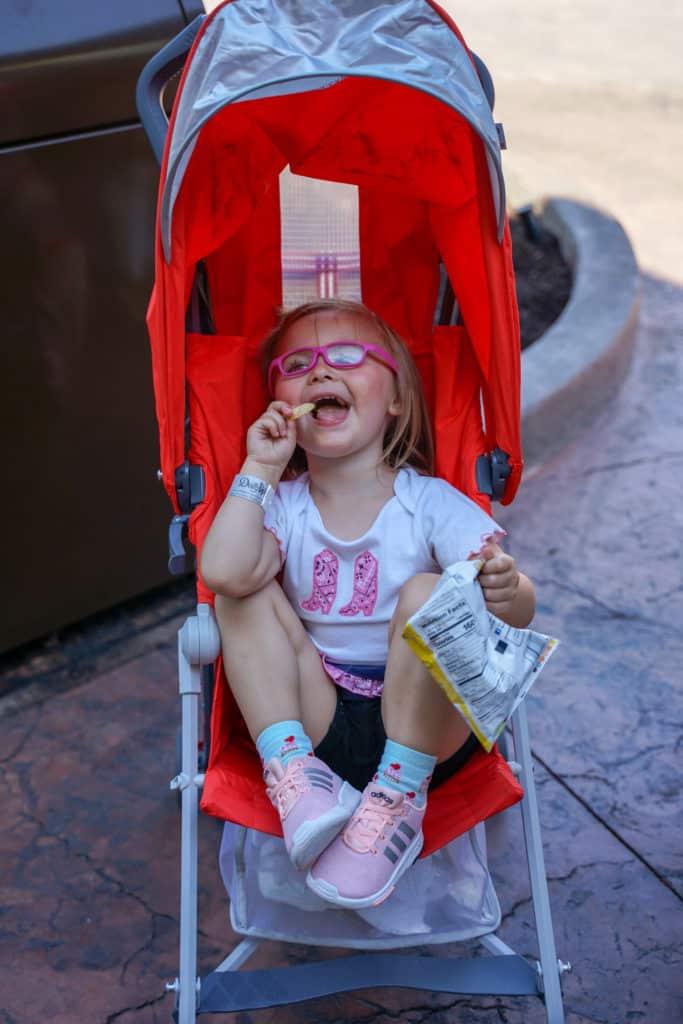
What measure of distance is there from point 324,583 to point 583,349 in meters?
2.10

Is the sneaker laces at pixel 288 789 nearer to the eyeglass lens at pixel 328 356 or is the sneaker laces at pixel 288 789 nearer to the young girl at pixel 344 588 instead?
the young girl at pixel 344 588

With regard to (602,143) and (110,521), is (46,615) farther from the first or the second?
(602,143)

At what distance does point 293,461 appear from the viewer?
2.34 metres

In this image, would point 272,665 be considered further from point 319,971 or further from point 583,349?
point 583,349

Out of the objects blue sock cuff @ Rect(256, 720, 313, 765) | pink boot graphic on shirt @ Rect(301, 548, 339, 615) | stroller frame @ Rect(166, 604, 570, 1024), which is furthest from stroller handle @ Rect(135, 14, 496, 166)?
blue sock cuff @ Rect(256, 720, 313, 765)

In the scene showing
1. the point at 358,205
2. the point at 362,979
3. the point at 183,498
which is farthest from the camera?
the point at 358,205

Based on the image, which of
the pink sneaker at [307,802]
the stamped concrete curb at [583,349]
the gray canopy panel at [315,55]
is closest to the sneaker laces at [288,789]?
the pink sneaker at [307,802]

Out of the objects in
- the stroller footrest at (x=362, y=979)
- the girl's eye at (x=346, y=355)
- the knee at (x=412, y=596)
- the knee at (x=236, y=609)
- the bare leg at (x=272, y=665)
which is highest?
the girl's eye at (x=346, y=355)

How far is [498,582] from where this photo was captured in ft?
6.05

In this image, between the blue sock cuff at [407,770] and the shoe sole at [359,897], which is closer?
the shoe sole at [359,897]

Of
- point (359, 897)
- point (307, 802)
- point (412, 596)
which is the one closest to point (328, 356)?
point (412, 596)

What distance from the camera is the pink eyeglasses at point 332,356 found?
7.00 ft

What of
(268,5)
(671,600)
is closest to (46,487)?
(268,5)

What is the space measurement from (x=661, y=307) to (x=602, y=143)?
1.88 meters
